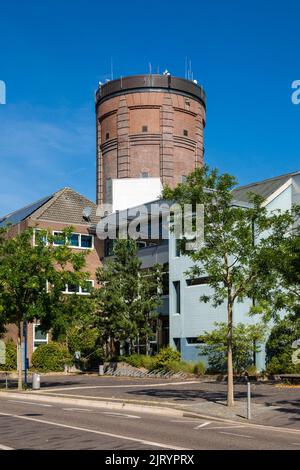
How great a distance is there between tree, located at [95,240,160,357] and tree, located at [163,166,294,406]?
18.3 metres

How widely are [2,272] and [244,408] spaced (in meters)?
13.8

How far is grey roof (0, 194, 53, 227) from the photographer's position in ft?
184

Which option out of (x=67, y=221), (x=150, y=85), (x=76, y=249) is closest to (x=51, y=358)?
(x=76, y=249)

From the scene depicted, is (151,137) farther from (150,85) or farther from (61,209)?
(61,209)

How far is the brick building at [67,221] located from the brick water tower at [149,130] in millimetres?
9359

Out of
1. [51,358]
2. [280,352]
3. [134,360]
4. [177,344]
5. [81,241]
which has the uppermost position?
[81,241]

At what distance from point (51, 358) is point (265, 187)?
18430mm

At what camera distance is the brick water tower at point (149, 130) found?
6475 cm

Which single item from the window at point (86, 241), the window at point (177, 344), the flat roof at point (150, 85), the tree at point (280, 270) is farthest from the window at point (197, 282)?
the flat roof at point (150, 85)

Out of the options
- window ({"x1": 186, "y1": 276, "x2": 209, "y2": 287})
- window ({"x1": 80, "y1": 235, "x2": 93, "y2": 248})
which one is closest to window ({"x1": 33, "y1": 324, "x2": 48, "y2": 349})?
window ({"x1": 80, "y1": 235, "x2": 93, "y2": 248})

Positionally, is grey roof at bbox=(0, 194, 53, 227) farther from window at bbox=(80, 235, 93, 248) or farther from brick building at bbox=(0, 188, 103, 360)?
window at bbox=(80, 235, 93, 248)

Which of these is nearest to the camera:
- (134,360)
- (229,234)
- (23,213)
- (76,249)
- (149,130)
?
(229,234)

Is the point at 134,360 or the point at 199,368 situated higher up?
the point at 134,360

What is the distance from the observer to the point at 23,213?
58594 millimetres
